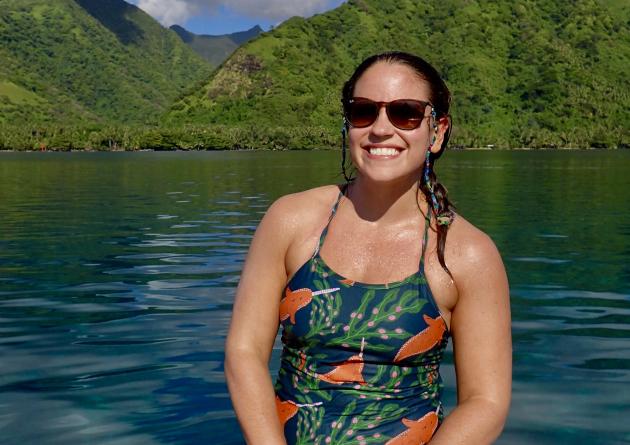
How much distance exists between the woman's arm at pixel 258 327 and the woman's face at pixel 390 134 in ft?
1.78

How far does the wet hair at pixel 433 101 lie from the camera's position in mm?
4301

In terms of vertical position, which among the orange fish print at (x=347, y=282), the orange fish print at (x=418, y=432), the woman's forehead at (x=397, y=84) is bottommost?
the orange fish print at (x=418, y=432)

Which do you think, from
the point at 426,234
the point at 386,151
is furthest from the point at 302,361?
the point at 386,151

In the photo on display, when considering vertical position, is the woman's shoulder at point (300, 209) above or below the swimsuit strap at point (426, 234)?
above

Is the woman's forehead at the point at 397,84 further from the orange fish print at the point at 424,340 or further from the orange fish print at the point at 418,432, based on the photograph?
the orange fish print at the point at 418,432

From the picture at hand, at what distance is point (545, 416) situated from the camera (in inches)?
299

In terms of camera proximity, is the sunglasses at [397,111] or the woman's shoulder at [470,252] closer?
the woman's shoulder at [470,252]

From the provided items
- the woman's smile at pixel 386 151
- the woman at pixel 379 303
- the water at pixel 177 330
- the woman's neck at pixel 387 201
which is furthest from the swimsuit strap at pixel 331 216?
the water at pixel 177 330

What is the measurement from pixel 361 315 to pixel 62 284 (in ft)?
40.3

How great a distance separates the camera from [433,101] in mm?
4395

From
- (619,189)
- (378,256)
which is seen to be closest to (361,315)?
(378,256)

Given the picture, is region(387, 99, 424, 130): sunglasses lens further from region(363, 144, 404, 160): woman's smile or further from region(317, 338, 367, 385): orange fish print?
region(317, 338, 367, 385): orange fish print

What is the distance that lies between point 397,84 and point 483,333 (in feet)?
4.50

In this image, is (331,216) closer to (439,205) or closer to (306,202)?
(306,202)
